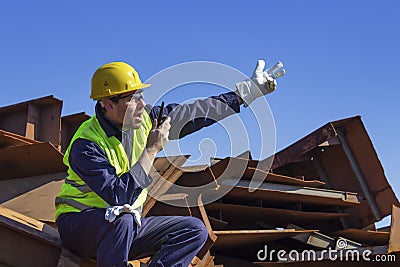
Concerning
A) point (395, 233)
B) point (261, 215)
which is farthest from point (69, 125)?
point (395, 233)

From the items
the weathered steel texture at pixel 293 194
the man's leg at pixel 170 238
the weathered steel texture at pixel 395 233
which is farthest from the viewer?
the weathered steel texture at pixel 293 194

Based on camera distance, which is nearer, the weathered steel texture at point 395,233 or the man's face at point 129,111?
the man's face at point 129,111

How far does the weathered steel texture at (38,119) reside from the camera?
5312 mm

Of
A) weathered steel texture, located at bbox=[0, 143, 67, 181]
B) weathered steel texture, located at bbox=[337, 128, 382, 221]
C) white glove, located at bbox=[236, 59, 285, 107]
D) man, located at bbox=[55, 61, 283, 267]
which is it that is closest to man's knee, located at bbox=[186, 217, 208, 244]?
man, located at bbox=[55, 61, 283, 267]

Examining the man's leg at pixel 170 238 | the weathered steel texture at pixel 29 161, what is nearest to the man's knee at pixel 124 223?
the man's leg at pixel 170 238

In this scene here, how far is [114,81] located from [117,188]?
61 centimetres

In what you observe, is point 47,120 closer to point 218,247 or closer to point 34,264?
point 218,247

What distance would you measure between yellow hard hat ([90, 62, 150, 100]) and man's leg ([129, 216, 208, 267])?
0.68m

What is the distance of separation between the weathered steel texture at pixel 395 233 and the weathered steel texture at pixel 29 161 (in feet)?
7.99

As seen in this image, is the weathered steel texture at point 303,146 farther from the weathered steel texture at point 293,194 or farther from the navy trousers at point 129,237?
the navy trousers at point 129,237

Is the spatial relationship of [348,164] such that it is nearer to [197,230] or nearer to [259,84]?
[259,84]

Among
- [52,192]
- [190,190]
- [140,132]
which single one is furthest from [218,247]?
[140,132]

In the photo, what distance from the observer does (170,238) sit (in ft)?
9.34

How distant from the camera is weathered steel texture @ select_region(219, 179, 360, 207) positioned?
14.9 feet
